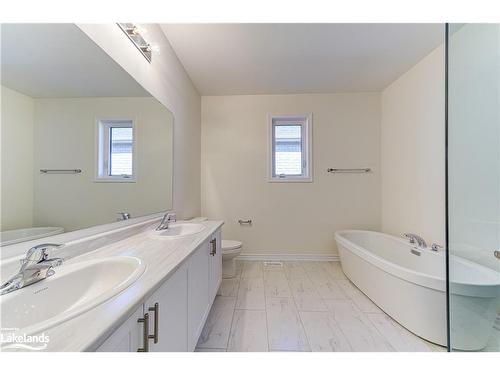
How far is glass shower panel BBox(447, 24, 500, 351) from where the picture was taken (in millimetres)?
1370

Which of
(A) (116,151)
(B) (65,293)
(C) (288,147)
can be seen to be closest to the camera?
(B) (65,293)

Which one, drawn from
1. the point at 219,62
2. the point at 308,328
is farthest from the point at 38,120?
the point at 308,328

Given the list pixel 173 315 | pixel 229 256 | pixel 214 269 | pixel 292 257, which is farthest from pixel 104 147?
pixel 292 257

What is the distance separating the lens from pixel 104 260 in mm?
877

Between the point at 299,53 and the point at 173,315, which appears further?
the point at 299,53

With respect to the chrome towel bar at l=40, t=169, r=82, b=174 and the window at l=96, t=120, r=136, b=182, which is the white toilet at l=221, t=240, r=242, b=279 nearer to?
the window at l=96, t=120, r=136, b=182

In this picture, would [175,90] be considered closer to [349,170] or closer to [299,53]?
[299,53]

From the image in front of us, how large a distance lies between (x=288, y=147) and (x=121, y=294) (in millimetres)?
2884

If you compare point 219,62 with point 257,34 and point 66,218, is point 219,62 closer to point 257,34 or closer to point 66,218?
point 257,34

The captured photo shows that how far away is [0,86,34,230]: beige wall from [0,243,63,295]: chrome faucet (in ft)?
0.58

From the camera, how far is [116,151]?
1277 mm

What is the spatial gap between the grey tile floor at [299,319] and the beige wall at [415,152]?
107 cm

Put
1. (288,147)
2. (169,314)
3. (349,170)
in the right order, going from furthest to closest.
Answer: (288,147)
(349,170)
(169,314)
